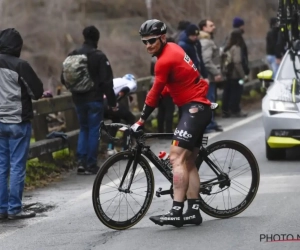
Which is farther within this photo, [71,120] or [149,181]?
[71,120]

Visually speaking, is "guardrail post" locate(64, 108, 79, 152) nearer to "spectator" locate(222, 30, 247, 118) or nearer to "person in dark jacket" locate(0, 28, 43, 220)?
"spectator" locate(222, 30, 247, 118)

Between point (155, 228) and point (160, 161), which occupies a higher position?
point (160, 161)

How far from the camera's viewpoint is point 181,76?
28.7ft

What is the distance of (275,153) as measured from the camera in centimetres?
1322

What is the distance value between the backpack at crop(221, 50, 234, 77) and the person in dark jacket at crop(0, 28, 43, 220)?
943 cm

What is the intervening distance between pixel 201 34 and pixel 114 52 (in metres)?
12.3

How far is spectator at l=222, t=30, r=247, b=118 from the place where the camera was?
1891 cm

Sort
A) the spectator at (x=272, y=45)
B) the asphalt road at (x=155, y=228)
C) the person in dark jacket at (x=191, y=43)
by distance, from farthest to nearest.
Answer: the spectator at (x=272, y=45)
the person in dark jacket at (x=191, y=43)
the asphalt road at (x=155, y=228)

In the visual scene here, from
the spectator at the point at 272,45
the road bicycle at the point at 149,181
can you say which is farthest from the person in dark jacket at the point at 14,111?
the spectator at the point at 272,45

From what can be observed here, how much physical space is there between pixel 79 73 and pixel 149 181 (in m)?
3.99

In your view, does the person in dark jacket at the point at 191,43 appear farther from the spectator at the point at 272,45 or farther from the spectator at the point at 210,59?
the spectator at the point at 272,45

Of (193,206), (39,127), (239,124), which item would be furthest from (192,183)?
(239,124)

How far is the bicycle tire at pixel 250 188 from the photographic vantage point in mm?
9250

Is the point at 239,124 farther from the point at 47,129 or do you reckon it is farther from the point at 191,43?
the point at 47,129
